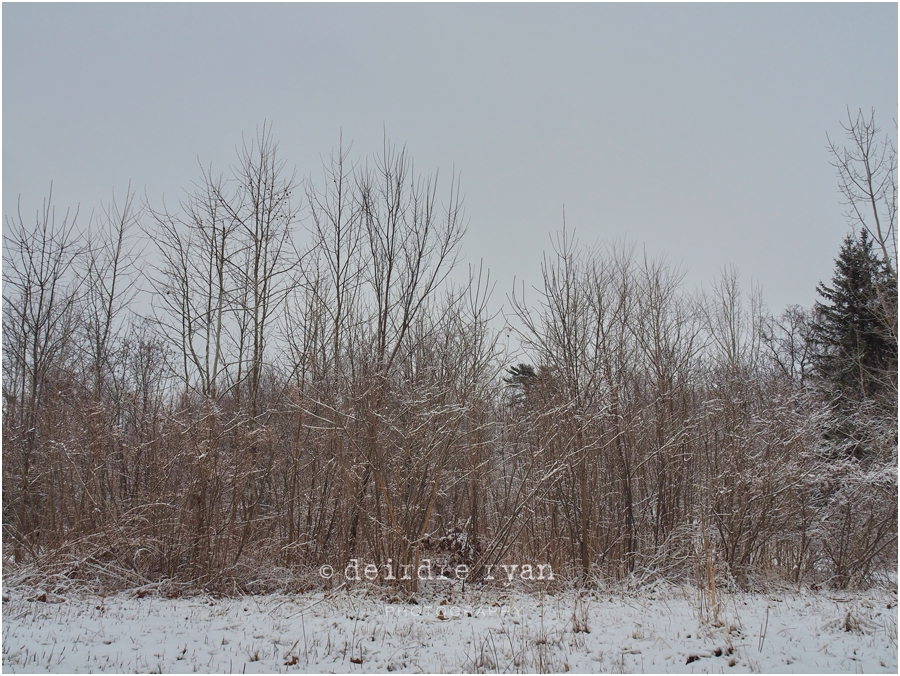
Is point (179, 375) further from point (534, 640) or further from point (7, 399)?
point (534, 640)

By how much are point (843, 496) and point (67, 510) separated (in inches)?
449

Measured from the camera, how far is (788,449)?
8539mm

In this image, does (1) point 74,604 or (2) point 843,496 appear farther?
(2) point 843,496

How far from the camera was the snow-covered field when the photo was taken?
4312 mm

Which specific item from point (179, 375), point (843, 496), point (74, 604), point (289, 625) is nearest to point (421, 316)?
point (179, 375)

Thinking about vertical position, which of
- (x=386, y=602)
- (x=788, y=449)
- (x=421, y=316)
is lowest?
(x=386, y=602)

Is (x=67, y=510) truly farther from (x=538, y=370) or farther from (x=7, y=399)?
(x=538, y=370)

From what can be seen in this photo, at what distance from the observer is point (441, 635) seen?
5094 mm

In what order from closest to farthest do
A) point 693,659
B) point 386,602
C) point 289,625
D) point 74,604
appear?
point 693,659
point 289,625
point 74,604
point 386,602

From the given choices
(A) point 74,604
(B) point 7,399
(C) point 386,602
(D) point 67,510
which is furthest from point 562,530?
(B) point 7,399

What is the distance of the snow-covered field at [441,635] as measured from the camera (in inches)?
170

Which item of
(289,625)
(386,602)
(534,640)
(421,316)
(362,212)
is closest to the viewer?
(534,640)

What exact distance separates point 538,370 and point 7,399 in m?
8.99

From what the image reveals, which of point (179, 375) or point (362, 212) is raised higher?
point (362, 212)
